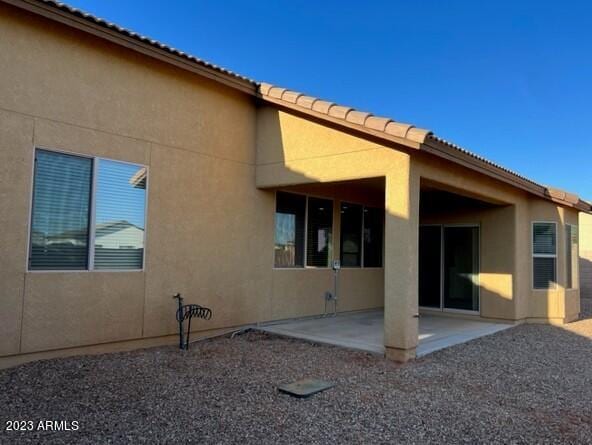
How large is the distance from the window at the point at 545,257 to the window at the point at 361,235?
4.18m

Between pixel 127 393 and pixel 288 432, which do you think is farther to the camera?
pixel 127 393

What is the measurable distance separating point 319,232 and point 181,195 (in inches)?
160

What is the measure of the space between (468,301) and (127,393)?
9.55m

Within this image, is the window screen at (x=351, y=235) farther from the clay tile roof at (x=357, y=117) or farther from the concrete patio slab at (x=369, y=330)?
the clay tile roof at (x=357, y=117)

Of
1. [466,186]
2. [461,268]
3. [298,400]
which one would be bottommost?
[298,400]

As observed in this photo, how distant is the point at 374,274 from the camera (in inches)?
505

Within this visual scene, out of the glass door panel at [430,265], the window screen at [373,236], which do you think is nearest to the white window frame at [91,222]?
the window screen at [373,236]

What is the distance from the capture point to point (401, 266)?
Result: 7.37 m

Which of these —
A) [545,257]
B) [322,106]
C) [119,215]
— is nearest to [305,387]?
[119,215]

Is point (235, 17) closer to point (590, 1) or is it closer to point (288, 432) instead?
point (590, 1)

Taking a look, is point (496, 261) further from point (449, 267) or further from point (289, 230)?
point (289, 230)

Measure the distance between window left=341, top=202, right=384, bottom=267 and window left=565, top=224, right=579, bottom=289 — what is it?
5183 mm

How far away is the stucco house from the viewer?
6.57 m

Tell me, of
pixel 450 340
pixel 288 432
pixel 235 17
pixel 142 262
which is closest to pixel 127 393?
pixel 288 432
